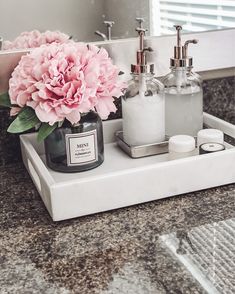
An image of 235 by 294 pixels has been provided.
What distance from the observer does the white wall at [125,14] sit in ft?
3.42

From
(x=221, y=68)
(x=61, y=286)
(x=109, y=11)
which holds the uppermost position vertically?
(x=109, y=11)

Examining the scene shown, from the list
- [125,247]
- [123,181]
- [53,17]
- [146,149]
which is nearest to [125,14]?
[53,17]

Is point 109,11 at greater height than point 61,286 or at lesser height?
greater

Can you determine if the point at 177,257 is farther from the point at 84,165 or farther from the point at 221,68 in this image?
the point at 221,68

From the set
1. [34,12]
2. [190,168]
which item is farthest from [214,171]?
[34,12]

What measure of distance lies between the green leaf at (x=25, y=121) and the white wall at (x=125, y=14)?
32cm

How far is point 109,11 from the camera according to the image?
1.04 metres

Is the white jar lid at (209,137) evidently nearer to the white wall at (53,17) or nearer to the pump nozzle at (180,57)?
the pump nozzle at (180,57)

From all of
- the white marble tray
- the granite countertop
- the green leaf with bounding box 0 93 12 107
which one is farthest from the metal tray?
the green leaf with bounding box 0 93 12 107

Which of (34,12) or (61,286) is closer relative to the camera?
(61,286)

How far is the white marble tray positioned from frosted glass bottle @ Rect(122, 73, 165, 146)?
49mm

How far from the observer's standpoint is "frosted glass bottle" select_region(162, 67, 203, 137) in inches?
38.8

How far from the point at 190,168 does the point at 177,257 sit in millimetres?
220

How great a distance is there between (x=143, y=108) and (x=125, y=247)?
0.31 meters
